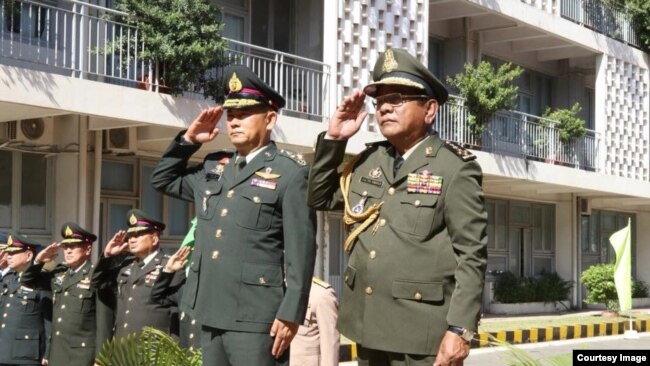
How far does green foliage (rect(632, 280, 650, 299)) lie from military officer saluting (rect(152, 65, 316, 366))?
886 inches

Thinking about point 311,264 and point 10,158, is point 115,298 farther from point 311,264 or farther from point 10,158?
point 10,158

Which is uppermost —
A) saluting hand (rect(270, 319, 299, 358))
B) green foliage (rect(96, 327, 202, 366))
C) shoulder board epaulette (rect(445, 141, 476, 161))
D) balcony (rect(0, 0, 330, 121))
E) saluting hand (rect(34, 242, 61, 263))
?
balcony (rect(0, 0, 330, 121))

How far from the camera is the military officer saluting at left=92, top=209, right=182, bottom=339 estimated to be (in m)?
6.86

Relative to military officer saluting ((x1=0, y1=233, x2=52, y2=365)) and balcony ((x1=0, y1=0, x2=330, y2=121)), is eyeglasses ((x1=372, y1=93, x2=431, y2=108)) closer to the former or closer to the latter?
military officer saluting ((x1=0, y1=233, x2=52, y2=365))

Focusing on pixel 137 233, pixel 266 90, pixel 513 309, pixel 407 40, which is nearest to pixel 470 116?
pixel 407 40

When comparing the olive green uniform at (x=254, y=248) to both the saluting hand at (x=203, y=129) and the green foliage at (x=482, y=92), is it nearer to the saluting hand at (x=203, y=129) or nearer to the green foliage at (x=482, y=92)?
the saluting hand at (x=203, y=129)

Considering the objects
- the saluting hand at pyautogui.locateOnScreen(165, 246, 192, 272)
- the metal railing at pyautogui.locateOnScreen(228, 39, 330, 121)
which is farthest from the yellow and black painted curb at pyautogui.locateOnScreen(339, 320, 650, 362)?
the saluting hand at pyautogui.locateOnScreen(165, 246, 192, 272)

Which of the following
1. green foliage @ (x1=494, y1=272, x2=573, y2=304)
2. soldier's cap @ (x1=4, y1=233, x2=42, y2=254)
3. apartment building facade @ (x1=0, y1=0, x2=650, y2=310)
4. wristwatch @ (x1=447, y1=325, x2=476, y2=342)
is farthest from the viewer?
green foliage @ (x1=494, y1=272, x2=573, y2=304)

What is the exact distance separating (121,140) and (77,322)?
685 cm

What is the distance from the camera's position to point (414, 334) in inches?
152

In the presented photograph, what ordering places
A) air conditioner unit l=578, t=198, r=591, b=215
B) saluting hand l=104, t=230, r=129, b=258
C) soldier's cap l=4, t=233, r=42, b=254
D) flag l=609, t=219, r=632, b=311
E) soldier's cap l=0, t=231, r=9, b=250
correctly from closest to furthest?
saluting hand l=104, t=230, r=129, b=258, soldier's cap l=4, t=233, r=42, b=254, soldier's cap l=0, t=231, r=9, b=250, flag l=609, t=219, r=632, b=311, air conditioner unit l=578, t=198, r=591, b=215

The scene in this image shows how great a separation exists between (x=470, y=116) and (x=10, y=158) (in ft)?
27.3

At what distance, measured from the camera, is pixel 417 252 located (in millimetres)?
3900

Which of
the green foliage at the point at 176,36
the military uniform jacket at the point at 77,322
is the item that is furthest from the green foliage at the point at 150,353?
the green foliage at the point at 176,36
